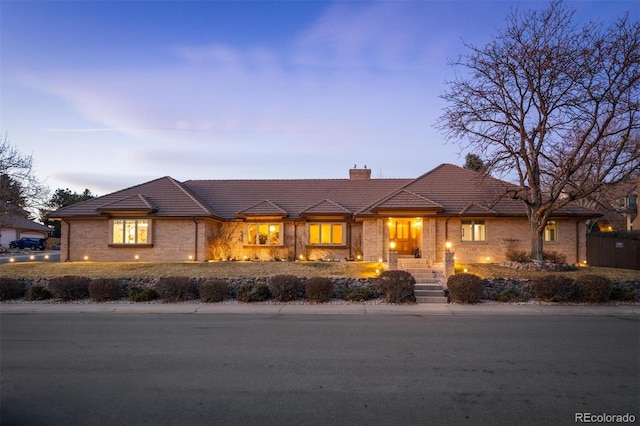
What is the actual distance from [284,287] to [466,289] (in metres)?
6.56

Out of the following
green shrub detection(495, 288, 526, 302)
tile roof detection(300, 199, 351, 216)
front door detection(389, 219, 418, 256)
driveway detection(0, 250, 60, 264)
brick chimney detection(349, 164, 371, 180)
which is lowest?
green shrub detection(495, 288, 526, 302)

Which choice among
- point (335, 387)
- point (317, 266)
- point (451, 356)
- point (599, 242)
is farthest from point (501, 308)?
point (599, 242)

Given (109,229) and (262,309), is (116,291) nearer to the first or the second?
(262,309)

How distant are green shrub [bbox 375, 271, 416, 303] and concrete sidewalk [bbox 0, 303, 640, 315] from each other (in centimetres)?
59

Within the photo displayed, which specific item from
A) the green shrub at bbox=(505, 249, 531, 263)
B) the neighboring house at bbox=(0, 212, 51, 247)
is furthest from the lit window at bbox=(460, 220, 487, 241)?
the neighboring house at bbox=(0, 212, 51, 247)

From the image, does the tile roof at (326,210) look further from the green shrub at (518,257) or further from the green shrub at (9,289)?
the green shrub at (9,289)

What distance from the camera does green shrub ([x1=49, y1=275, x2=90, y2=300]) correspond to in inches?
631

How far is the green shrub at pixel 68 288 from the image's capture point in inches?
631

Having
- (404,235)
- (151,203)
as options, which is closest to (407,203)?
(404,235)

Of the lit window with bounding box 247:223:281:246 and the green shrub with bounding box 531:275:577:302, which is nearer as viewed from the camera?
the green shrub with bounding box 531:275:577:302

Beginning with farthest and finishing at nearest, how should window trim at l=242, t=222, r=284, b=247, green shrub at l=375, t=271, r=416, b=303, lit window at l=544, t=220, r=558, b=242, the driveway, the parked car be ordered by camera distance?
the parked car → the driveway → window trim at l=242, t=222, r=284, b=247 → lit window at l=544, t=220, r=558, b=242 → green shrub at l=375, t=271, r=416, b=303

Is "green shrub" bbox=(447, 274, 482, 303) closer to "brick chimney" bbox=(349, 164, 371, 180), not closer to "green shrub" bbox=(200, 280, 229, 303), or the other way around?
"green shrub" bbox=(200, 280, 229, 303)

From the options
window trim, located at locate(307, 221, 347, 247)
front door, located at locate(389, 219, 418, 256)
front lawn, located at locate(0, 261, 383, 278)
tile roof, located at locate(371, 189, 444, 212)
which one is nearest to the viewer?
front lawn, located at locate(0, 261, 383, 278)

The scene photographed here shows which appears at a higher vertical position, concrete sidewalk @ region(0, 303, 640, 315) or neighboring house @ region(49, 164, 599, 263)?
neighboring house @ region(49, 164, 599, 263)
